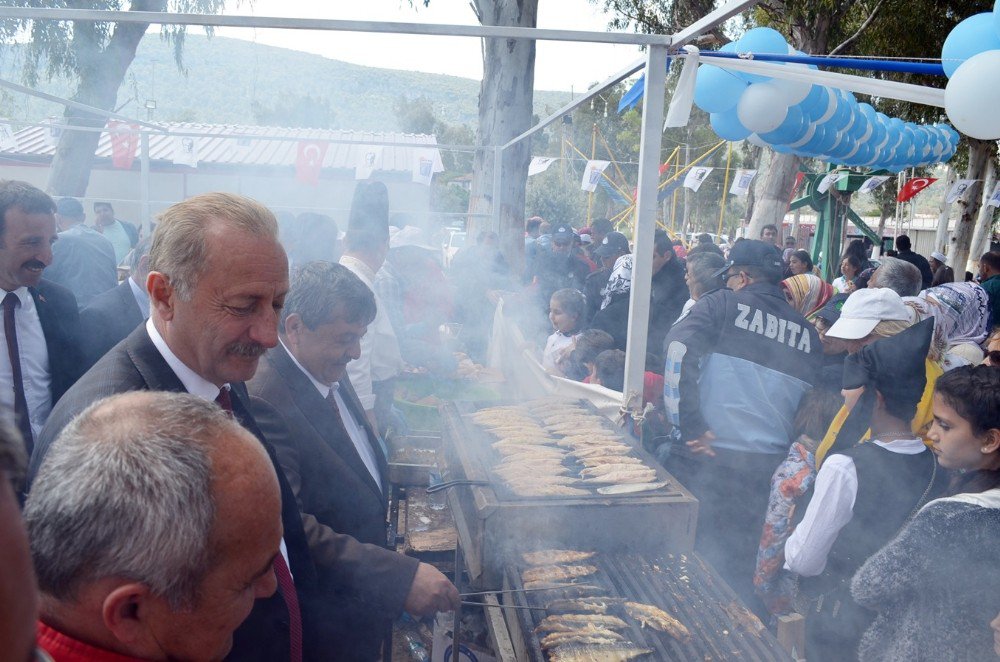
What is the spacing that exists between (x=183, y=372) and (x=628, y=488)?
6.79ft

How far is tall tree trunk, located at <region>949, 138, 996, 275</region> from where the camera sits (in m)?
19.6

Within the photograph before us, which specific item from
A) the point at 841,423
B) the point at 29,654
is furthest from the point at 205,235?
the point at 841,423

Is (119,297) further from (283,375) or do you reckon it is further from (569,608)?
(569,608)

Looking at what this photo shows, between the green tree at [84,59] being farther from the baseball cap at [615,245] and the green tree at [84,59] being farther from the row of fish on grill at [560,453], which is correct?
the row of fish on grill at [560,453]

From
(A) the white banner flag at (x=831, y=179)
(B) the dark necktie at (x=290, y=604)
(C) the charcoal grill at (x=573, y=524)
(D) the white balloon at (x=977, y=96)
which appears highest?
(A) the white banner flag at (x=831, y=179)

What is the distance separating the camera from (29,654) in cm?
65

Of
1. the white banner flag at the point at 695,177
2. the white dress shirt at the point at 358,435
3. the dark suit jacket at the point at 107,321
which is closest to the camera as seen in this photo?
the white dress shirt at the point at 358,435

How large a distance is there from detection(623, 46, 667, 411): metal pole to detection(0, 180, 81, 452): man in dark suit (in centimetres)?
293

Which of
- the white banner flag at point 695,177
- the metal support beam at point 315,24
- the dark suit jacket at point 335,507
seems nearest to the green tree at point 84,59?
the metal support beam at point 315,24

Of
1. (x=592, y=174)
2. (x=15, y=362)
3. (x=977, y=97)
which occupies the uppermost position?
(x=592, y=174)

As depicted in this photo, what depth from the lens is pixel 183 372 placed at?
185cm

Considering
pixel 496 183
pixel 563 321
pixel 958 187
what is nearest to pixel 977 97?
pixel 563 321

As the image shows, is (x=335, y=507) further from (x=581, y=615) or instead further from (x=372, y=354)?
(x=372, y=354)

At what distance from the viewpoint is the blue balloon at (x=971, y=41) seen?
3.59 metres
